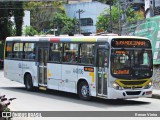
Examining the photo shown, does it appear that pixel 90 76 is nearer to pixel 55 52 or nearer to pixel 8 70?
pixel 55 52

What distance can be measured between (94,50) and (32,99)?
3412mm

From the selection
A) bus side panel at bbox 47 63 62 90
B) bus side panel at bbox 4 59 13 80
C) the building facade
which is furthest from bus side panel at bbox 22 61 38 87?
the building facade

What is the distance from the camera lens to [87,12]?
3440 inches

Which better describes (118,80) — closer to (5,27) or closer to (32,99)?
(32,99)

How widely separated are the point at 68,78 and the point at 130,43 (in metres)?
3.43

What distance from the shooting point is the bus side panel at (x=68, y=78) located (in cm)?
1759

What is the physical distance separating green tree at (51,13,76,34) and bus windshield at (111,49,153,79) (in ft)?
225

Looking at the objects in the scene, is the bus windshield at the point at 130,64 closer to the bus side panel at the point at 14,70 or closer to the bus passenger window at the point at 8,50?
the bus side panel at the point at 14,70

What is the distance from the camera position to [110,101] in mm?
17062

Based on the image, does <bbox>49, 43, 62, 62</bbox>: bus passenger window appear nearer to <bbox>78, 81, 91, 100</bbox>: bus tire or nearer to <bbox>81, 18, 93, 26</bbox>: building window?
<bbox>78, 81, 91, 100</bbox>: bus tire

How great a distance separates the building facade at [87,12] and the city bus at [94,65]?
212ft

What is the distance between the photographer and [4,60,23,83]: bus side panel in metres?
22.0

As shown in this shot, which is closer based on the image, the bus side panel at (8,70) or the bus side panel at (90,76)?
the bus side panel at (90,76)

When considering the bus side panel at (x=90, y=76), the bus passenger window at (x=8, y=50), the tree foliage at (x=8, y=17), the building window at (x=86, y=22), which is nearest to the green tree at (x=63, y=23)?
the building window at (x=86, y=22)
